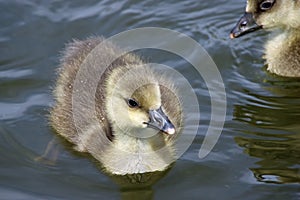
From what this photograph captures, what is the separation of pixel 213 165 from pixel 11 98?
1.45 meters

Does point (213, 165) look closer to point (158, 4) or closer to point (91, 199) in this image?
point (91, 199)

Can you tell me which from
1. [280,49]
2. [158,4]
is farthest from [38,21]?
[280,49]

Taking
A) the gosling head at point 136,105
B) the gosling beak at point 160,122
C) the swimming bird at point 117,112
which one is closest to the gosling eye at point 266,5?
the swimming bird at point 117,112

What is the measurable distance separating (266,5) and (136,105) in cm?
170

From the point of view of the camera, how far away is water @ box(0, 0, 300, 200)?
155 inches

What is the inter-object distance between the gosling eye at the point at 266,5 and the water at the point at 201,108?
38 cm

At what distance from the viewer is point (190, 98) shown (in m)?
4.71

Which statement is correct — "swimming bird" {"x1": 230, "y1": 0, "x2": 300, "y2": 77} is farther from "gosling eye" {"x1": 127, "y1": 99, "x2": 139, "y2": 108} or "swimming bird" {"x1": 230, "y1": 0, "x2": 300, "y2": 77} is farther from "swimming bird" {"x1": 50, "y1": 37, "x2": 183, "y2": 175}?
"gosling eye" {"x1": 127, "y1": 99, "x2": 139, "y2": 108}

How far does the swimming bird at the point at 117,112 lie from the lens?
3.84 m

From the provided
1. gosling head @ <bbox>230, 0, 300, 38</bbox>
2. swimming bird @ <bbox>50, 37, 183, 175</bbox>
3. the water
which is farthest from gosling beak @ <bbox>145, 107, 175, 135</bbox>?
gosling head @ <bbox>230, 0, 300, 38</bbox>

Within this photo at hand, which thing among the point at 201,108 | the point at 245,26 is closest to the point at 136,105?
the point at 201,108

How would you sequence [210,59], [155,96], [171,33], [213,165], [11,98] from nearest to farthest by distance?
1. [155,96]
2. [213,165]
3. [11,98]
4. [210,59]
5. [171,33]

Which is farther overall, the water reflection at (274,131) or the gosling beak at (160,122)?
the water reflection at (274,131)

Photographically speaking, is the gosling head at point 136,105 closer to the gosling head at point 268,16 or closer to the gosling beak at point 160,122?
the gosling beak at point 160,122
